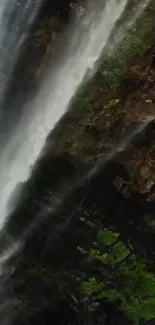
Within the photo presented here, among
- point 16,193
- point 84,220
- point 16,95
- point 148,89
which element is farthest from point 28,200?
point 148,89

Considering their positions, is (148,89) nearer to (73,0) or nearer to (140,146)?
(140,146)

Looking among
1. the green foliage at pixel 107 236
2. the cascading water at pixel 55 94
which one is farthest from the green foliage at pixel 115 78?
the green foliage at pixel 107 236

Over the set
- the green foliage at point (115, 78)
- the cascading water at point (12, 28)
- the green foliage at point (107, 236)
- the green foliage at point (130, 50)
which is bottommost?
the green foliage at point (107, 236)

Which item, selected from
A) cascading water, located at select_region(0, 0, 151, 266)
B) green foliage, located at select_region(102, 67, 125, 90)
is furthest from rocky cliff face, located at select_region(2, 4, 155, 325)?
cascading water, located at select_region(0, 0, 151, 266)

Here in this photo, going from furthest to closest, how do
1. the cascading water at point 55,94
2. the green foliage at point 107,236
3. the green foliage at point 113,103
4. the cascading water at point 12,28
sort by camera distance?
the cascading water at point 12,28 < the cascading water at point 55,94 < the green foliage at point 107,236 < the green foliage at point 113,103

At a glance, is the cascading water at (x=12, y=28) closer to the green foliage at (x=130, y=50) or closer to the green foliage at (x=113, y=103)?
the green foliage at (x=130, y=50)

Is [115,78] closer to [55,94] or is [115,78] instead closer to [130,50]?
[130,50]

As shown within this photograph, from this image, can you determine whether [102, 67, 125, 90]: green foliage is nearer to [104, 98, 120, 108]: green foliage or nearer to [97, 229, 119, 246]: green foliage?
[104, 98, 120, 108]: green foliage
